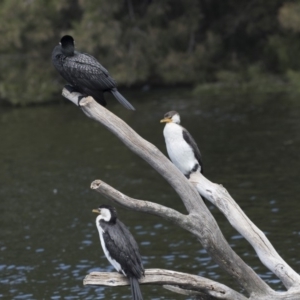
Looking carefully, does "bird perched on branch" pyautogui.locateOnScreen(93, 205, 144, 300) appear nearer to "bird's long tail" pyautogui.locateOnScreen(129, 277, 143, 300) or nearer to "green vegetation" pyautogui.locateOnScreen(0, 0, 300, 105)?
"bird's long tail" pyautogui.locateOnScreen(129, 277, 143, 300)

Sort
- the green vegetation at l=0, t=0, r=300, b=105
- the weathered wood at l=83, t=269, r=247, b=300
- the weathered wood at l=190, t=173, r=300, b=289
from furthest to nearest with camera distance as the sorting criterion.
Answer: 1. the green vegetation at l=0, t=0, r=300, b=105
2. the weathered wood at l=190, t=173, r=300, b=289
3. the weathered wood at l=83, t=269, r=247, b=300

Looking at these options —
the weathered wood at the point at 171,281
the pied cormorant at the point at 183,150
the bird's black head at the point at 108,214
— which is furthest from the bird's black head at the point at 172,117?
the weathered wood at the point at 171,281

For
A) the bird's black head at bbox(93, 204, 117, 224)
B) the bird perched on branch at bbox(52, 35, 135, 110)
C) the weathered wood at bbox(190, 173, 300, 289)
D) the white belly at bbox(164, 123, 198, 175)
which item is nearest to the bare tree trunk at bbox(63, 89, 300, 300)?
the weathered wood at bbox(190, 173, 300, 289)

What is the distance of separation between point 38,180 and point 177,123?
40.5 feet

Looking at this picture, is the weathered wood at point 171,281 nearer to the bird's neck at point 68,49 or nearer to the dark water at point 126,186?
the bird's neck at point 68,49

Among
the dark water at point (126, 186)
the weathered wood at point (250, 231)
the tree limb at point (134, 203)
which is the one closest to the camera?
the tree limb at point (134, 203)

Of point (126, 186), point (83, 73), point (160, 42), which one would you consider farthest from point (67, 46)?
point (160, 42)

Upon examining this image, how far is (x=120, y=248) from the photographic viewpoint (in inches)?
403

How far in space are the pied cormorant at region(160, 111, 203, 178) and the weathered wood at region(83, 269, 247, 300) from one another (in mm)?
1829

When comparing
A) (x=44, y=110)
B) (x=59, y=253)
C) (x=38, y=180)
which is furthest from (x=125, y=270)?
(x=44, y=110)

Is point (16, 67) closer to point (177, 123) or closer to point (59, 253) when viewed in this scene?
point (59, 253)

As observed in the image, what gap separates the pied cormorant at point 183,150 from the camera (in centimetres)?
1127

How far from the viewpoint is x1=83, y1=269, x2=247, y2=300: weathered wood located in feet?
31.3

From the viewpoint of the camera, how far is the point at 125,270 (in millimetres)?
9883
